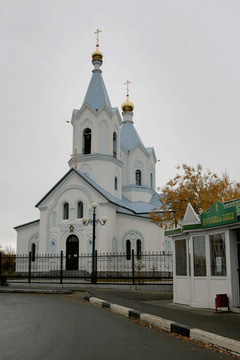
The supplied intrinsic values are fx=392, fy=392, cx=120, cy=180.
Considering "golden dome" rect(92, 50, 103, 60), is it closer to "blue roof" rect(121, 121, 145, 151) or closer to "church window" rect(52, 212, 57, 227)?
"blue roof" rect(121, 121, 145, 151)

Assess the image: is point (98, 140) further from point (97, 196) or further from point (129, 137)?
point (129, 137)

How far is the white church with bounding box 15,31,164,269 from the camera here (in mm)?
29953

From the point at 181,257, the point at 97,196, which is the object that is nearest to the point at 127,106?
the point at 97,196

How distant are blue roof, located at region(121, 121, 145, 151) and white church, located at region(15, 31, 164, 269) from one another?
264 millimetres

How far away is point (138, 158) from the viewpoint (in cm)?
3903

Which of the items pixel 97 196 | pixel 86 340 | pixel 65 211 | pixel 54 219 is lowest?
pixel 86 340

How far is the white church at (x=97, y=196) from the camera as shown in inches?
1179

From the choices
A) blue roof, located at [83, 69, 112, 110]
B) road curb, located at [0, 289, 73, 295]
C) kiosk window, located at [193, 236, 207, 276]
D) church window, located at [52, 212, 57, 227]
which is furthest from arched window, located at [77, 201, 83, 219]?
kiosk window, located at [193, 236, 207, 276]

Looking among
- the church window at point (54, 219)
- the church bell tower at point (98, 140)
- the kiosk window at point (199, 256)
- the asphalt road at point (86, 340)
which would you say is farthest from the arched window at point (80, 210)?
the asphalt road at point (86, 340)

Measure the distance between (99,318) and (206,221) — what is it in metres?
3.72

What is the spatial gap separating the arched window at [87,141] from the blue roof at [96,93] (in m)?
2.13

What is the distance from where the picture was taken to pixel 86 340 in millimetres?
6332

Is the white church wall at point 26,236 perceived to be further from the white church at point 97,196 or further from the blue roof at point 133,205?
the blue roof at point 133,205

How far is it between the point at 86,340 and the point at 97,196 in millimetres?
23719
